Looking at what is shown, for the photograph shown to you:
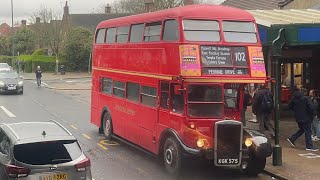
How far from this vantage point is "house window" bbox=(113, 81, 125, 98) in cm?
1480

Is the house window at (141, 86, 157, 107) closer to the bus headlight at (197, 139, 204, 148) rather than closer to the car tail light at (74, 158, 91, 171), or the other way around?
the bus headlight at (197, 139, 204, 148)

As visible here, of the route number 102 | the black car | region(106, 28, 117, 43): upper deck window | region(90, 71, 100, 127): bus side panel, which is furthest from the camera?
the black car

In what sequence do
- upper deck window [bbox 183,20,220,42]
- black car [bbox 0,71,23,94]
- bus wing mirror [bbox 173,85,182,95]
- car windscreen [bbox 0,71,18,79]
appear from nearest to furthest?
bus wing mirror [bbox 173,85,182,95] → upper deck window [bbox 183,20,220,42] → black car [bbox 0,71,23,94] → car windscreen [bbox 0,71,18,79]

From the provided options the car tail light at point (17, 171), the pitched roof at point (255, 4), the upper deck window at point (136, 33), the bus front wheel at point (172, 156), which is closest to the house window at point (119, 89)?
the upper deck window at point (136, 33)

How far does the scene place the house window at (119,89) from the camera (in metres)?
14.8

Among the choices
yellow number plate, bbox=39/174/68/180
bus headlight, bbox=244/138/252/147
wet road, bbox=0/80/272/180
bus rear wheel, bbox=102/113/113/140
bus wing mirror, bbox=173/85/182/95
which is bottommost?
wet road, bbox=0/80/272/180

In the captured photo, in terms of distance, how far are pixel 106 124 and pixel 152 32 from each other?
507 cm

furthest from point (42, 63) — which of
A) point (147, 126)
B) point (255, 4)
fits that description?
point (147, 126)

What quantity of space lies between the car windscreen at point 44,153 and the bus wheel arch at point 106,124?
7800mm

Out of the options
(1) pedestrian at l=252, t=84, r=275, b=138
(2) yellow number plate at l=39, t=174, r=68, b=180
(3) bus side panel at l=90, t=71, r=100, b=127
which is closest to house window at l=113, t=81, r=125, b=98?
(3) bus side panel at l=90, t=71, r=100, b=127

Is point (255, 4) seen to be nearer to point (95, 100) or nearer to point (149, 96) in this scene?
point (95, 100)

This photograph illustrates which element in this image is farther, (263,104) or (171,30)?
(263,104)

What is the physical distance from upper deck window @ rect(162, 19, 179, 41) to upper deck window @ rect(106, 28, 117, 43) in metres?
4.06

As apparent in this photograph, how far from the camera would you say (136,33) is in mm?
13633
